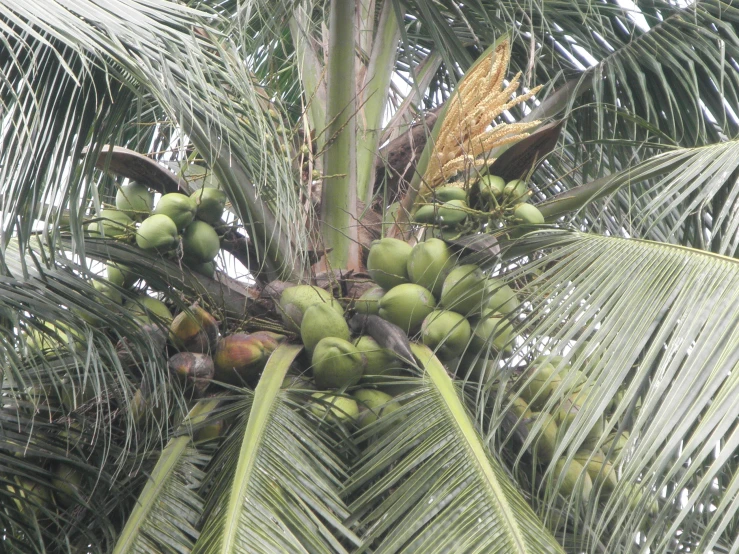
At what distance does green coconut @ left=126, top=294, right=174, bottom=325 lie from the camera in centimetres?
252

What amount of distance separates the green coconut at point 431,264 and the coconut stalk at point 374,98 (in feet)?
1.88

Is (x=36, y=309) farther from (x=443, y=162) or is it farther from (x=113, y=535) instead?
(x=443, y=162)

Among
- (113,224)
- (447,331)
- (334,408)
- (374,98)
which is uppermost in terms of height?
(374,98)

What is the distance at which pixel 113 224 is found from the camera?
270 cm

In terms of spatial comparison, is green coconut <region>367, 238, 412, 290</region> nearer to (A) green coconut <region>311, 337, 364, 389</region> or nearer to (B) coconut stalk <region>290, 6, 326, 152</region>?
(A) green coconut <region>311, 337, 364, 389</region>

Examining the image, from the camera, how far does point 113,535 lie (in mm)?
2141

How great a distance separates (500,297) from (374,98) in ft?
3.44

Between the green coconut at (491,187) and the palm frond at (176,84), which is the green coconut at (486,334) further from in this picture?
the palm frond at (176,84)

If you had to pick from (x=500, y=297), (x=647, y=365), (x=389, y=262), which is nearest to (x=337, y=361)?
(x=389, y=262)

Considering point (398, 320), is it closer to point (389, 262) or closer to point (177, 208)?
point (389, 262)

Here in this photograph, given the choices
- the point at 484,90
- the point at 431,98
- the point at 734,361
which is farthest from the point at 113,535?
the point at 431,98

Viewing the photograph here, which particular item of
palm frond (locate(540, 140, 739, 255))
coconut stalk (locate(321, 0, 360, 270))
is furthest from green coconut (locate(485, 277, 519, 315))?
coconut stalk (locate(321, 0, 360, 270))

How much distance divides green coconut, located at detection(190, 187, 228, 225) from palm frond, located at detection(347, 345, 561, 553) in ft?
2.64

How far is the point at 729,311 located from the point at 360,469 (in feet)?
2.85
